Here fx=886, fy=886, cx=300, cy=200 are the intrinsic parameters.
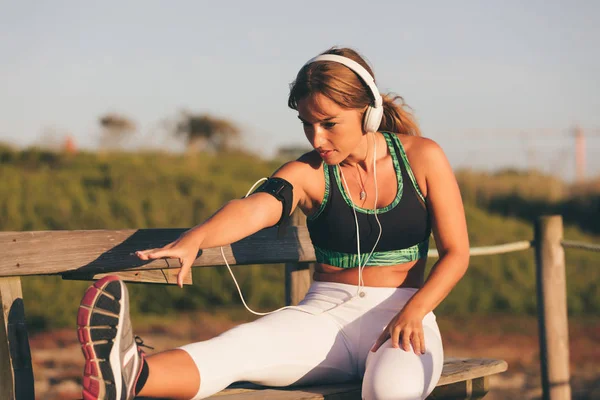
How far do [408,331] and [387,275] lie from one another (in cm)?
33

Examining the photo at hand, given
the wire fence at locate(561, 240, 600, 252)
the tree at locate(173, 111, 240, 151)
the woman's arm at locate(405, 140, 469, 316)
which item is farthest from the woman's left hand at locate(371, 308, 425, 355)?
the tree at locate(173, 111, 240, 151)

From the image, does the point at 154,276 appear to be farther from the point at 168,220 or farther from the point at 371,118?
the point at 168,220

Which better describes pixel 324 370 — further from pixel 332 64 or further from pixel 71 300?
pixel 71 300

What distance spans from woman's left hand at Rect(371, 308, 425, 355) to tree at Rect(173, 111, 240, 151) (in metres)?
13.0

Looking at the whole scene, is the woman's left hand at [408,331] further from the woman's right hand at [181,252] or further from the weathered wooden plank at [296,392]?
the woman's right hand at [181,252]

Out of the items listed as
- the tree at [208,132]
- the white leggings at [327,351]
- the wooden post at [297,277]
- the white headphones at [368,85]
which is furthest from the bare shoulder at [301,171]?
the tree at [208,132]

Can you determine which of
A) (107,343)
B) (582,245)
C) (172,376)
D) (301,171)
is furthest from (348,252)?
(582,245)

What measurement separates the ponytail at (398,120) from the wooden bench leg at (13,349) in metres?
1.43

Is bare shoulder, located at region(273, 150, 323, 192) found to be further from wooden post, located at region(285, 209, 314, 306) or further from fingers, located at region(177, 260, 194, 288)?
wooden post, located at region(285, 209, 314, 306)

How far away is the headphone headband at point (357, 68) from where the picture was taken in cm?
290

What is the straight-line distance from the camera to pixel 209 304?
10.3m

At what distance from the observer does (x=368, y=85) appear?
292 centimetres

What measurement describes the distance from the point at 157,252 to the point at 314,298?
2.72 feet

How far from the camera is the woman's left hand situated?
8.98ft
